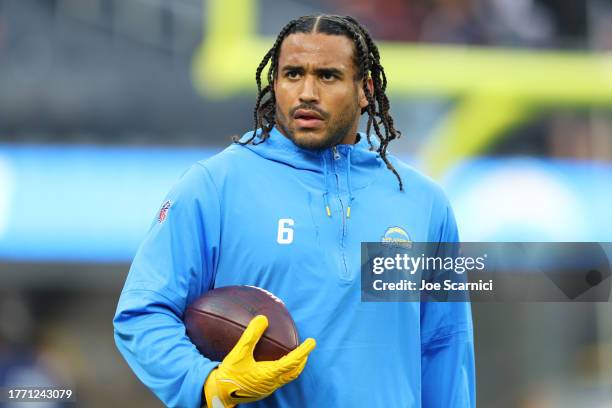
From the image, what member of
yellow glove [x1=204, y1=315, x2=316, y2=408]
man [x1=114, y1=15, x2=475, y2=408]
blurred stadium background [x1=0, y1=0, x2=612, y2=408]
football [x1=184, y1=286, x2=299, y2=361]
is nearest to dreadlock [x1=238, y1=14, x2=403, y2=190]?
man [x1=114, y1=15, x2=475, y2=408]

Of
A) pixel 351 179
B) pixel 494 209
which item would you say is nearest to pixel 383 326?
pixel 351 179

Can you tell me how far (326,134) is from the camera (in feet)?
8.09

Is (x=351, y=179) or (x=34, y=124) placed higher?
(x=34, y=124)

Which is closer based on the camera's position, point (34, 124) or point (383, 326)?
point (383, 326)

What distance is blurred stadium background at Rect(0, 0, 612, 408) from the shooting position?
303 inches

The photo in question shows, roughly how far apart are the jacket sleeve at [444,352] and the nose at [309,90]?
0.47 m

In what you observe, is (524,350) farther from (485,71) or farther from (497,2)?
(497,2)

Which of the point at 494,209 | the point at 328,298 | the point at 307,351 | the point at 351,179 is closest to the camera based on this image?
the point at 307,351

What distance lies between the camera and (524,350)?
782cm

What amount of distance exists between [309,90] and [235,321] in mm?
581

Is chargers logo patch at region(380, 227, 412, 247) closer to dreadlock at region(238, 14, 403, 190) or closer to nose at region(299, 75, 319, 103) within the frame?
dreadlock at region(238, 14, 403, 190)

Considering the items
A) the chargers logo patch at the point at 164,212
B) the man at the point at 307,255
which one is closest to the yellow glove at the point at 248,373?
the man at the point at 307,255

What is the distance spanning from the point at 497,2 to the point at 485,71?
624mm

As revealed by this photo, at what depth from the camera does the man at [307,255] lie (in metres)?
2.23
